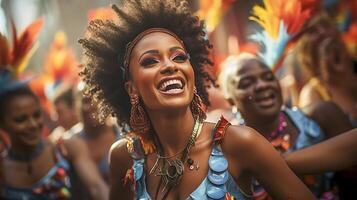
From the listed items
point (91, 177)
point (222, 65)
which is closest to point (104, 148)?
point (91, 177)

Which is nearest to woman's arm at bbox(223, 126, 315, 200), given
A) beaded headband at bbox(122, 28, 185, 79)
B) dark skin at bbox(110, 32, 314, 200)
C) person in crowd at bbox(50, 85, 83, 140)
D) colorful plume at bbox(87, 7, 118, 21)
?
dark skin at bbox(110, 32, 314, 200)

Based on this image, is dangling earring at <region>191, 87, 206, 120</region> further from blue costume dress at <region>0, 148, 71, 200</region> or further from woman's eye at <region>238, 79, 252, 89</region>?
blue costume dress at <region>0, 148, 71, 200</region>

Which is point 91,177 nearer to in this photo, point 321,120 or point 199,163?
point 321,120

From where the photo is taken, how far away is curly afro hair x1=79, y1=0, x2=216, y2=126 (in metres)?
3.20

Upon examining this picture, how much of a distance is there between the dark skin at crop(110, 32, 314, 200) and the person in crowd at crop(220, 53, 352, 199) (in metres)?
1.22

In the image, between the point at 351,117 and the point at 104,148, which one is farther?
the point at 104,148

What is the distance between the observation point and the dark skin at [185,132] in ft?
9.82

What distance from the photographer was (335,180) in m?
4.48

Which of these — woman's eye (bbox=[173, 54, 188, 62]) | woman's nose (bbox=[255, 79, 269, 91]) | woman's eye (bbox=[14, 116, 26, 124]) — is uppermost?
woman's eye (bbox=[14, 116, 26, 124])

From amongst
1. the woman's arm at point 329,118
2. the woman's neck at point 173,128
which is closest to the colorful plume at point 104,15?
the woman's neck at point 173,128

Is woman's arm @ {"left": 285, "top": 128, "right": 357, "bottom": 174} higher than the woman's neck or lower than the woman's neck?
lower

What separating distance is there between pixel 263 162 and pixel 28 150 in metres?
2.83

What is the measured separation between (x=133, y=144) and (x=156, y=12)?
0.75 meters

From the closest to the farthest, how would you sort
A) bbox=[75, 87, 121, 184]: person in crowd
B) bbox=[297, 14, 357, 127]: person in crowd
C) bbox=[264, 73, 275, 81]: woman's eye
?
1. bbox=[264, 73, 275, 81]: woman's eye
2. bbox=[297, 14, 357, 127]: person in crowd
3. bbox=[75, 87, 121, 184]: person in crowd
